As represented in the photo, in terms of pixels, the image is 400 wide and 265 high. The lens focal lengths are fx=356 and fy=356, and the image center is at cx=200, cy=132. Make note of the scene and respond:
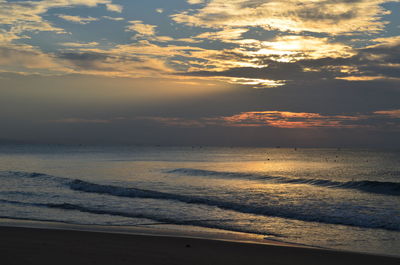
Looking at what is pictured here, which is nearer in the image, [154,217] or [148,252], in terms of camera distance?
[148,252]

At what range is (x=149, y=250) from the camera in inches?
393

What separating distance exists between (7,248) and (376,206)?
18.3 meters

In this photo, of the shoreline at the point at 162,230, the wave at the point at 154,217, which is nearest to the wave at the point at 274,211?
the wave at the point at 154,217

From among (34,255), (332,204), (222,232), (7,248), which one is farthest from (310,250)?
(332,204)

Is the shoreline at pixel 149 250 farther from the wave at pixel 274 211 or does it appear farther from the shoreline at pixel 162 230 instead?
the wave at pixel 274 211

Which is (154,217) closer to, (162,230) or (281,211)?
(162,230)

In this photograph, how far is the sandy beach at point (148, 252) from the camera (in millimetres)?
8968

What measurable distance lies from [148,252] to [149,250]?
0.22 meters

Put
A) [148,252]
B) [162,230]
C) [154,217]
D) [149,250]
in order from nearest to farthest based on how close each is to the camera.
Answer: [148,252] < [149,250] < [162,230] < [154,217]

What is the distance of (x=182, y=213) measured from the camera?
671 inches

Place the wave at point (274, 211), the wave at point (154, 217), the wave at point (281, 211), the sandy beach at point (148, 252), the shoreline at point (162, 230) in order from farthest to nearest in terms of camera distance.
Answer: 1. the wave at point (281, 211)
2. the wave at point (274, 211)
3. the wave at point (154, 217)
4. the shoreline at point (162, 230)
5. the sandy beach at point (148, 252)

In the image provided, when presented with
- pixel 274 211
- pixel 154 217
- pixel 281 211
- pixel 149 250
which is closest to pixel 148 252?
pixel 149 250

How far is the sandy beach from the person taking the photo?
29.4 feet

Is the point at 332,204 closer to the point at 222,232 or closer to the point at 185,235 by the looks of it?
the point at 222,232
